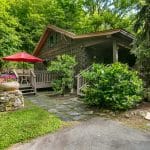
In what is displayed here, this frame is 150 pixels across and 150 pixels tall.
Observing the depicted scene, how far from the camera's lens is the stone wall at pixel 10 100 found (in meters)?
7.93

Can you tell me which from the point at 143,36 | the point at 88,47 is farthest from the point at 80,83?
the point at 143,36

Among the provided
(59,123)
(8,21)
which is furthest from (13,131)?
(8,21)

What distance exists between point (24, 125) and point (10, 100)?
2.19m

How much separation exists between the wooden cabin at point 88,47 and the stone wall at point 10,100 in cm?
353

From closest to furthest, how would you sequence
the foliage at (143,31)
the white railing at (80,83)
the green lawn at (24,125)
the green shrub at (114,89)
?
the green lawn at (24,125) → the green shrub at (114,89) → the foliage at (143,31) → the white railing at (80,83)

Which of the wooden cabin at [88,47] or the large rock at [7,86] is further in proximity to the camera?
Result: the wooden cabin at [88,47]

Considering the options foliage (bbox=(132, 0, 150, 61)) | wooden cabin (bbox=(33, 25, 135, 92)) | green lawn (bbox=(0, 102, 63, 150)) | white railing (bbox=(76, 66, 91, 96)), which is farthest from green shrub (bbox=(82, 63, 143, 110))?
wooden cabin (bbox=(33, 25, 135, 92))

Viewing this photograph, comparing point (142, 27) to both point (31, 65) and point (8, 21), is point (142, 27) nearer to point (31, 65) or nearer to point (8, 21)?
point (8, 21)

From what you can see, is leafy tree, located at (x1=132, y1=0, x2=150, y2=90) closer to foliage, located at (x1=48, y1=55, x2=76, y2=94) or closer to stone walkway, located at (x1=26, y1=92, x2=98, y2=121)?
stone walkway, located at (x1=26, y1=92, x2=98, y2=121)

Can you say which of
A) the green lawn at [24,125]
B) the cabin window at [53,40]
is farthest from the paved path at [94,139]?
the cabin window at [53,40]

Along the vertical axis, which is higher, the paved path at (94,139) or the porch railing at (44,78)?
the porch railing at (44,78)

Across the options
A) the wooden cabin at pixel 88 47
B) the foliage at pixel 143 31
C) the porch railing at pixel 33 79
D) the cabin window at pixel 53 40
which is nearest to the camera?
the foliage at pixel 143 31

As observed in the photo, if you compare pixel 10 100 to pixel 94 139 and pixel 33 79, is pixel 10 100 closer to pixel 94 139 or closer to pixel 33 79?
pixel 94 139

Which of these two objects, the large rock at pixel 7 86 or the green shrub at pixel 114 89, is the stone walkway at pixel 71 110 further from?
the large rock at pixel 7 86
